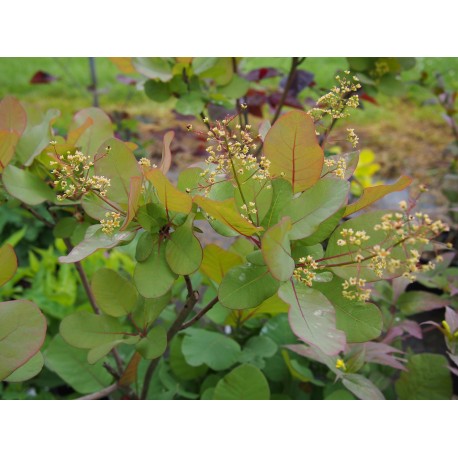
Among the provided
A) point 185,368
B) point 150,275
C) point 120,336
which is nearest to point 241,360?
point 185,368

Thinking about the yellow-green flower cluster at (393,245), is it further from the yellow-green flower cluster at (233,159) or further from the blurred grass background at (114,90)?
the blurred grass background at (114,90)

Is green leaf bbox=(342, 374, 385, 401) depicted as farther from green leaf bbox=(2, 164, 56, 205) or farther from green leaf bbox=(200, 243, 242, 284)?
green leaf bbox=(2, 164, 56, 205)

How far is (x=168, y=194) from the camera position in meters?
0.66

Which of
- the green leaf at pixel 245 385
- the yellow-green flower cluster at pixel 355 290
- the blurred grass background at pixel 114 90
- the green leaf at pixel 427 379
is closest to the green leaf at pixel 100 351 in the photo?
the green leaf at pixel 245 385

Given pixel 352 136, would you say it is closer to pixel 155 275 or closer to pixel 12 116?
pixel 155 275

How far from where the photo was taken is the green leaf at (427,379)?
3.51 feet

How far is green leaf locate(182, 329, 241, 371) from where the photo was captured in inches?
42.6

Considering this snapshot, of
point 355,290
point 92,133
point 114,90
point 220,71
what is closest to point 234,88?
point 220,71

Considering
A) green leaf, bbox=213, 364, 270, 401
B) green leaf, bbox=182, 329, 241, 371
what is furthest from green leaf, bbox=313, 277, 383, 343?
green leaf, bbox=182, 329, 241, 371

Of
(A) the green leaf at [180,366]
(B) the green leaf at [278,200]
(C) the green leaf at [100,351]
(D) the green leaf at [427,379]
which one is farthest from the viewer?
(A) the green leaf at [180,366]

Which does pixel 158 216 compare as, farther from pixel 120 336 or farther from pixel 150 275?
pixel 120 336

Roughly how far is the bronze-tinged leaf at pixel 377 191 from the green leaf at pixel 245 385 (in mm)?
401

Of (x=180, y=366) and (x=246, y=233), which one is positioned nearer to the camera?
(x=246, y=233)

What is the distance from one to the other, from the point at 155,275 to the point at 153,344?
0.17 meters
